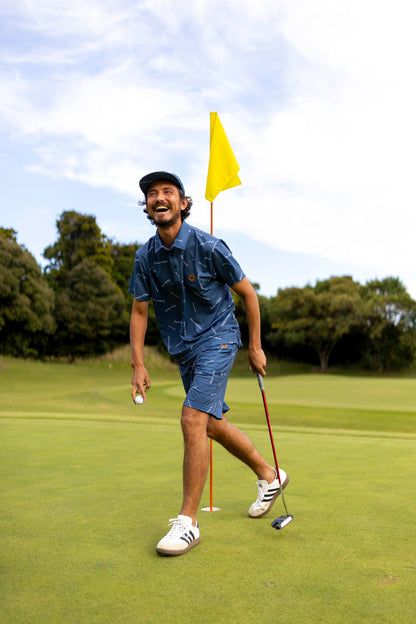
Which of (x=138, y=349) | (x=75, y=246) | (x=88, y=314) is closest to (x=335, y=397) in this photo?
(x=138, y=349)

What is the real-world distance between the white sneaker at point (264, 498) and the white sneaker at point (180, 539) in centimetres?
59

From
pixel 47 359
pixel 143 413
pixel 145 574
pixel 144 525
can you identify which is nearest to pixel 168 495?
pixel 144 525

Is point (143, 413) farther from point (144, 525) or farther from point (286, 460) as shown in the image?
point (144, 525)

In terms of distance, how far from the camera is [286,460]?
525cm

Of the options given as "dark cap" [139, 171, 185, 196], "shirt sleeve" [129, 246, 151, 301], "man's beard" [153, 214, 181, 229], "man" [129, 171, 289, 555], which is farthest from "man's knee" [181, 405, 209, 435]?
"dark cap" [139, 171, 185, 196]

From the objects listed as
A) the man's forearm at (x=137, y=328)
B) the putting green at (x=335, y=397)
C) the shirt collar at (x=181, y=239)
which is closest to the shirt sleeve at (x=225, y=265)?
the shirt collar at (x=181, y=239)

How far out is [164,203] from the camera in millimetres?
3398

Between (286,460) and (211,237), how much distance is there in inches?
103

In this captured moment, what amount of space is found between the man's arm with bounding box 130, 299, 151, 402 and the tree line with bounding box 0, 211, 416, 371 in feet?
111

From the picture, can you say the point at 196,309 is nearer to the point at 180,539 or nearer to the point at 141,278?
the point at 141,278

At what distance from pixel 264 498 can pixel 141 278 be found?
1462 millimetres

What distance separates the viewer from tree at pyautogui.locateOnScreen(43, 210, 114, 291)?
48.4 m

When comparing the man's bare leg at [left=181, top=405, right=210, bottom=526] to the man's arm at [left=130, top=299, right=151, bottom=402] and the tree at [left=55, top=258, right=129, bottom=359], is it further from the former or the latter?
the tree at [left=55, top=258, right=129, bottom=359]

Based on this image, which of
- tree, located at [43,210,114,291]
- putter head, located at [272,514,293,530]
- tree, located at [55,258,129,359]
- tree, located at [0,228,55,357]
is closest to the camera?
putter head, located at [272,514,293,530]
